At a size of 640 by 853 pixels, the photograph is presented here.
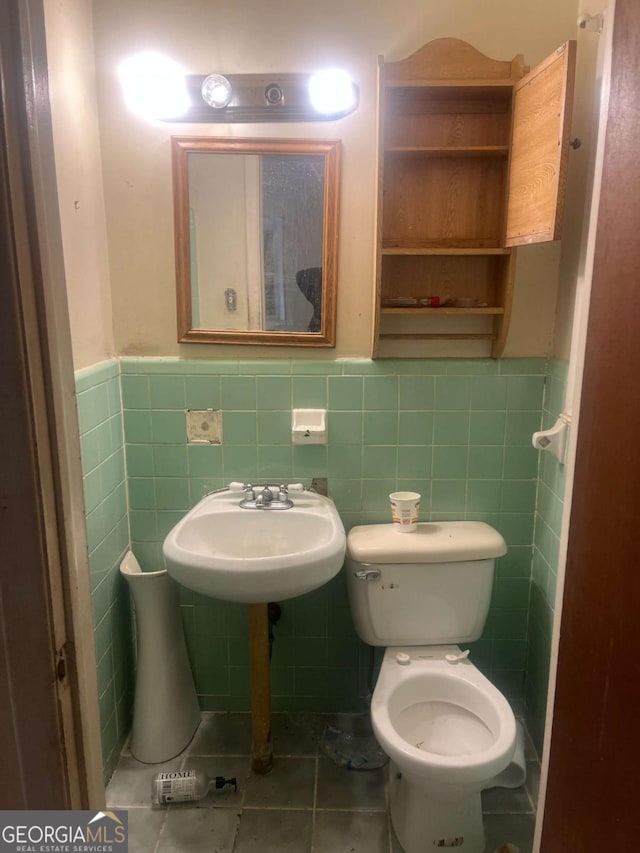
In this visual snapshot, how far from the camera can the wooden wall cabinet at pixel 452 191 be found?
158cm

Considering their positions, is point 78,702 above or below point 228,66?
below

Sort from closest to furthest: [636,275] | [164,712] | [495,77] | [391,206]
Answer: [636,275] < [495,77] < [391,206] < [164,712]

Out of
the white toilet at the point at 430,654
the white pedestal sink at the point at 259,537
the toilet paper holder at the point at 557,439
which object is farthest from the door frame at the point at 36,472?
the toilet paper holder at the point at 557,439

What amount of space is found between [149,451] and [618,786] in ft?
5.09

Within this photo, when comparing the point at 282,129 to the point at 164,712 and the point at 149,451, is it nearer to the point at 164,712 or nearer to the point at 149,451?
the point at 149,451

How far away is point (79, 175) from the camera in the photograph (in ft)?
5.18

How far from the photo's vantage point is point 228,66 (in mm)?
1670

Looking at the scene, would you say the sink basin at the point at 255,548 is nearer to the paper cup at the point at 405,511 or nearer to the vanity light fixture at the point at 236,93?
the paper cup at the point at 405,511

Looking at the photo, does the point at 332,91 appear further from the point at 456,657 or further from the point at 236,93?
the point at 456,657

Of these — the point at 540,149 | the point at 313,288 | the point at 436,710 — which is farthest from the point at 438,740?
the point at 540,149

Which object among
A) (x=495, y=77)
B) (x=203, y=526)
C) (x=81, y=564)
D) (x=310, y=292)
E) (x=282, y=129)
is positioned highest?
(x=495, y=77)

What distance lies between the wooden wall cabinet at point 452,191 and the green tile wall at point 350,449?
0.15 meters

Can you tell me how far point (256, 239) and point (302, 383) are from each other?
Result: 45 centimetres

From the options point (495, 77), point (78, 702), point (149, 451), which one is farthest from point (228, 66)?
point (78, 702)
